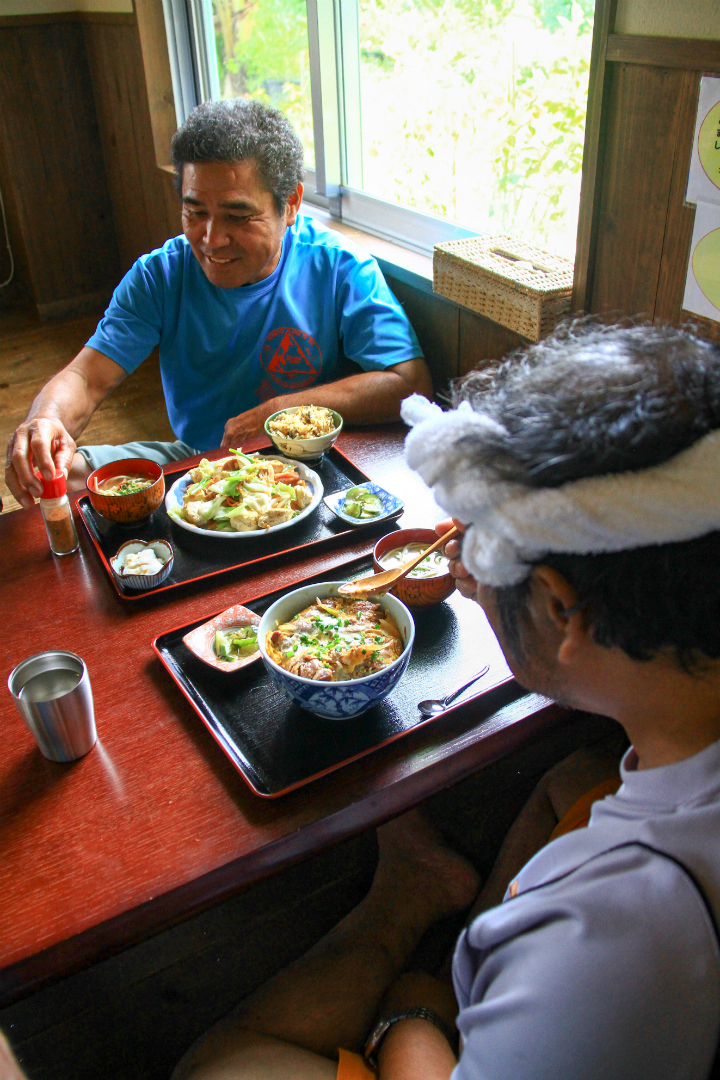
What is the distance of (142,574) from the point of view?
4.64ft

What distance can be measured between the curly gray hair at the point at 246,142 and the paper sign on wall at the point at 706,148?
1.16m

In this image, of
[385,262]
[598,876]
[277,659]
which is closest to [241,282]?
[385,262]

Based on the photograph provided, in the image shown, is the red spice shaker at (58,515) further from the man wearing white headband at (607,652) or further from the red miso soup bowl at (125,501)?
the man wearing white headband at (607,652)

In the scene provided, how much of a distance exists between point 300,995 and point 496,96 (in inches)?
90.1

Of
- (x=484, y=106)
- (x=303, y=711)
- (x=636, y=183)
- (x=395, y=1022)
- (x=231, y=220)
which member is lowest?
(x=395, y=1022)

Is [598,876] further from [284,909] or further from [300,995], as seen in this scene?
[284,909]

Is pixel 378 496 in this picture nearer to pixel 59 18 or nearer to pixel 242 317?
pixel 242 317

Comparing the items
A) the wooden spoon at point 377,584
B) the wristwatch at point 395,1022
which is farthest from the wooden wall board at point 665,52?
the wristwatch at point 395,1022

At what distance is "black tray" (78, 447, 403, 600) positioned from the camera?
149 centimetres

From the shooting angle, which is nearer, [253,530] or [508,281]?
[253,530]

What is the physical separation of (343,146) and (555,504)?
113 inches

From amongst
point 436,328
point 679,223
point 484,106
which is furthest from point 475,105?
point 679,223

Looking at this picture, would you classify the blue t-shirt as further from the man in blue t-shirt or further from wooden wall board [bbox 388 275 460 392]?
wooden wall board [bbox 388 275 460 392]

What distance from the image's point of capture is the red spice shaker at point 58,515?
1507mm
